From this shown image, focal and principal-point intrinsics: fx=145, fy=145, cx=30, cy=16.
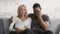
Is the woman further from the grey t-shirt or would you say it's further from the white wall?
the white wall

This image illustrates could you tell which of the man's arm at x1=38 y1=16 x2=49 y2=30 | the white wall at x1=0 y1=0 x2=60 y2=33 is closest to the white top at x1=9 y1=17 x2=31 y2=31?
the man's arm at x1=38 y1=16 x2=49 y2=30

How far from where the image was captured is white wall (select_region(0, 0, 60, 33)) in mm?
2447

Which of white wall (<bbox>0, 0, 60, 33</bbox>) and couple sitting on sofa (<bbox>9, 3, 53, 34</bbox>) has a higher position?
white wall (<bbox>0, 0, 60, 33</bbox>)

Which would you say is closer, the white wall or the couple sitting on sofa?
the couple sitting on sofa

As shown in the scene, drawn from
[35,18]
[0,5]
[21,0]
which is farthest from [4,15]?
[35,18]

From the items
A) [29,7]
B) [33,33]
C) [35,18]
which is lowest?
[33,33]

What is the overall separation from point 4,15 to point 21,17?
1.42ft

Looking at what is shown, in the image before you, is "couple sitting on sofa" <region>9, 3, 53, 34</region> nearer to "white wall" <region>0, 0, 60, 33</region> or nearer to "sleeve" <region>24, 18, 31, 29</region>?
"sleeve" <region>24, 18, 31, 29</region>

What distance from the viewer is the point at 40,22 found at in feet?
7.13

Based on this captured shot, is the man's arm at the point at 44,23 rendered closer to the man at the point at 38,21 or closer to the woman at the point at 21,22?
the man at the point at 38,21

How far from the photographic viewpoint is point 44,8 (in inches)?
97.1

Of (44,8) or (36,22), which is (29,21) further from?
(44,8)

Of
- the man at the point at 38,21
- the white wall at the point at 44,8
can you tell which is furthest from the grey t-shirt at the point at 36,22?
the white wall at the point at 44,8

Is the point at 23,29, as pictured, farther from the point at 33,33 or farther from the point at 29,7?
the point at 29,7
